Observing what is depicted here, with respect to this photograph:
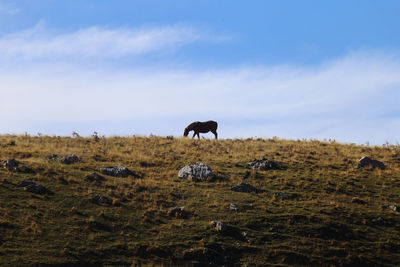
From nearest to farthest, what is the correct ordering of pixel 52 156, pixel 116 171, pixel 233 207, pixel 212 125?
pixel 233 207, pixel 116 171, pixel 52 156, pixel 212 125

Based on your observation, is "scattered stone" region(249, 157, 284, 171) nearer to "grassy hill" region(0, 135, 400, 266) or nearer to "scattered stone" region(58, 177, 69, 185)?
"grassy hill" region(0, 135, 400, 266)

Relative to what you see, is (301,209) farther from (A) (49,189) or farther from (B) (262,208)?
(A) (49,189)

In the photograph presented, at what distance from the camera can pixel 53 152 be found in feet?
130

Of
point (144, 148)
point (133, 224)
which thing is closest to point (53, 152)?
point (144, 148)

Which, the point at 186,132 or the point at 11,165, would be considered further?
the point at 186,132

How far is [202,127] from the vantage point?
5525cm

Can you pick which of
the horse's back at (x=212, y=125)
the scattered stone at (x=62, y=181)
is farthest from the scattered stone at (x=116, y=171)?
the horse's back at (x=212, y=125)

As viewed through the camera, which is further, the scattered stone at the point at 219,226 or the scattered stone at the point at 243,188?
the scattered stone at the point at 243,188

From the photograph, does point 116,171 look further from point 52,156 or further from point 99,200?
point 52,156

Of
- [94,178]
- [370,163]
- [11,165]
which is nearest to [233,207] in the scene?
[94,178]

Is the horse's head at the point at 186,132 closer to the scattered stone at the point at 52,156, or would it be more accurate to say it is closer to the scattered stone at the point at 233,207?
the scattered stone at the point at 52,156

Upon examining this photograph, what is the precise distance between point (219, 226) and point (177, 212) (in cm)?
319

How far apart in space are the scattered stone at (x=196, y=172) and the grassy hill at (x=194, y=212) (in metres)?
0.76

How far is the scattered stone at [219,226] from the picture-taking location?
1038 inches
